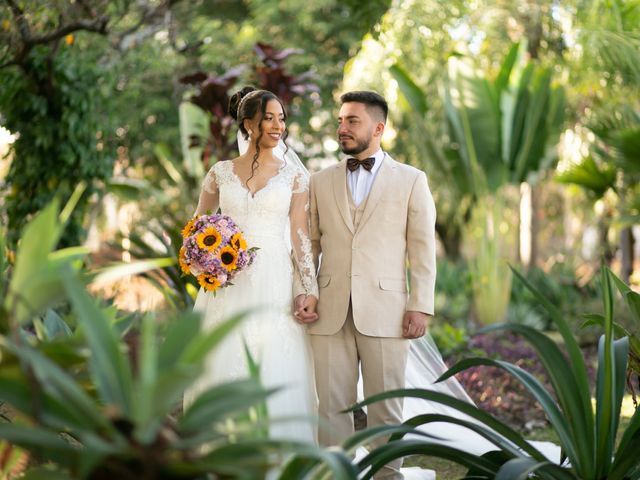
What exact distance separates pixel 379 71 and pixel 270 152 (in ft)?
30.1

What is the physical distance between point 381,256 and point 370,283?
0.49 ft

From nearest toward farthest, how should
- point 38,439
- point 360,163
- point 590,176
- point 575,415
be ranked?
1. point 38,439
2. point 575,415
3. point 360,163
4. point 590,176

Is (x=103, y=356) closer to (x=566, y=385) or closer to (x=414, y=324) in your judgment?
(x=566, y=385)

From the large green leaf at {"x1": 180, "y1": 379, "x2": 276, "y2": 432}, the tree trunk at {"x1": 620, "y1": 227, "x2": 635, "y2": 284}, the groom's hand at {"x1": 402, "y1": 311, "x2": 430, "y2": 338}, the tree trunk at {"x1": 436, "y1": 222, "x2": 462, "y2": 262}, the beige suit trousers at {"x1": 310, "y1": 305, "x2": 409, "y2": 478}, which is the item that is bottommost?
the tree trunk at {"x1": 436, "y1": 222, "x2": 462, "y2": 262}

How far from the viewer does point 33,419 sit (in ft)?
6.79

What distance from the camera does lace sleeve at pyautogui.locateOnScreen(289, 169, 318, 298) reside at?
445 cm

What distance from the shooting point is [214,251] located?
165 inches

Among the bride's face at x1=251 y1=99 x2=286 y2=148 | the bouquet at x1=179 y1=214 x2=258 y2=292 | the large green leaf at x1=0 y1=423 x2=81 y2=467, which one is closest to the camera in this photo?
the large green leaf at x1=0 y1=423 x2=81 y2=467

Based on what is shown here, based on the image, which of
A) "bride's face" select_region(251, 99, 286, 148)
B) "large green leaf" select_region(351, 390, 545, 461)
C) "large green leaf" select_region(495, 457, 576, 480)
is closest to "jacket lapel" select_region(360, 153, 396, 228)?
"bride's face" select_region(251, 99, 286, 148)

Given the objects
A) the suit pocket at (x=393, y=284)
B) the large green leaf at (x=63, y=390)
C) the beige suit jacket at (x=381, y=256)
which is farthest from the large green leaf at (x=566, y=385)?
the large green leaf at (x=63, y=390)

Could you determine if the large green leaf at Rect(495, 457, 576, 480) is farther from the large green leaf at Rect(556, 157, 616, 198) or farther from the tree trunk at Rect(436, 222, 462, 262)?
the tree trunk at Rect(436, 222, 462, 262)

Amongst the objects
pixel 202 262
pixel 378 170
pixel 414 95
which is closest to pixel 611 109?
pixel 414 95

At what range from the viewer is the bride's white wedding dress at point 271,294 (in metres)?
4.38

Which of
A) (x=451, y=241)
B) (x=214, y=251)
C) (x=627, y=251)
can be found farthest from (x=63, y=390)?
(x=451, y=241)
